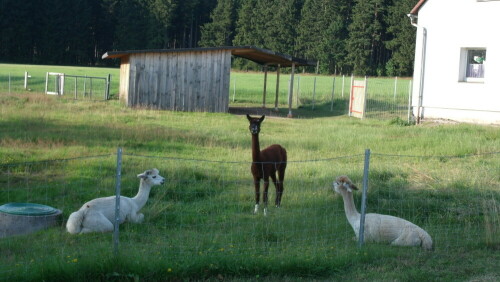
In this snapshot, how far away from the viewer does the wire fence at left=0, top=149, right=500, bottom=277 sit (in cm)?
738

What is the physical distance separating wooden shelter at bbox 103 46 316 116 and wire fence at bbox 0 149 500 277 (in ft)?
48.3

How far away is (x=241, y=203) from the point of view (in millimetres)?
10289

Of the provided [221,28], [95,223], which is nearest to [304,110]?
[95,223]

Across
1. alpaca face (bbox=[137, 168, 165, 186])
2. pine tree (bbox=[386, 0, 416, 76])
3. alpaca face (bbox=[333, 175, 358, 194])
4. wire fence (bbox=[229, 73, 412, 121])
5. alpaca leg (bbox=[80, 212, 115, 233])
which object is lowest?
alpaca leg (bbox=[80, 212, 115, 233])

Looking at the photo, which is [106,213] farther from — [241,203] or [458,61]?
[458,61]

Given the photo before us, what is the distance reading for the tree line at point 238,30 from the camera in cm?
7688

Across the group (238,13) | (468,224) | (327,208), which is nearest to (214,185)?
(327,208)

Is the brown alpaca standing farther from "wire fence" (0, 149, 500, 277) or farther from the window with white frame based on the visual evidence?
the window with white frame

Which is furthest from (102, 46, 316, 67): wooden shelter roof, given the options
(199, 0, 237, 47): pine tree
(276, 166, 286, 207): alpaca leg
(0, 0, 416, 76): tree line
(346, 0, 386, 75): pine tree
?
(199, 0, 237, 47): pine tree

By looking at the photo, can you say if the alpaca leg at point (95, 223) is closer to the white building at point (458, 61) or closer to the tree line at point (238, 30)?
the white building at point (458, 61)

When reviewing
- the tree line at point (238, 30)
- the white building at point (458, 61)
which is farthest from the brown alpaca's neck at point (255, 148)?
the tree line at point (238, 30)

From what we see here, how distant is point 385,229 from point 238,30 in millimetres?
84472

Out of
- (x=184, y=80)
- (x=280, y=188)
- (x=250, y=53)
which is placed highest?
(x=250, y=53)

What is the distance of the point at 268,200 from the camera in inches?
411
